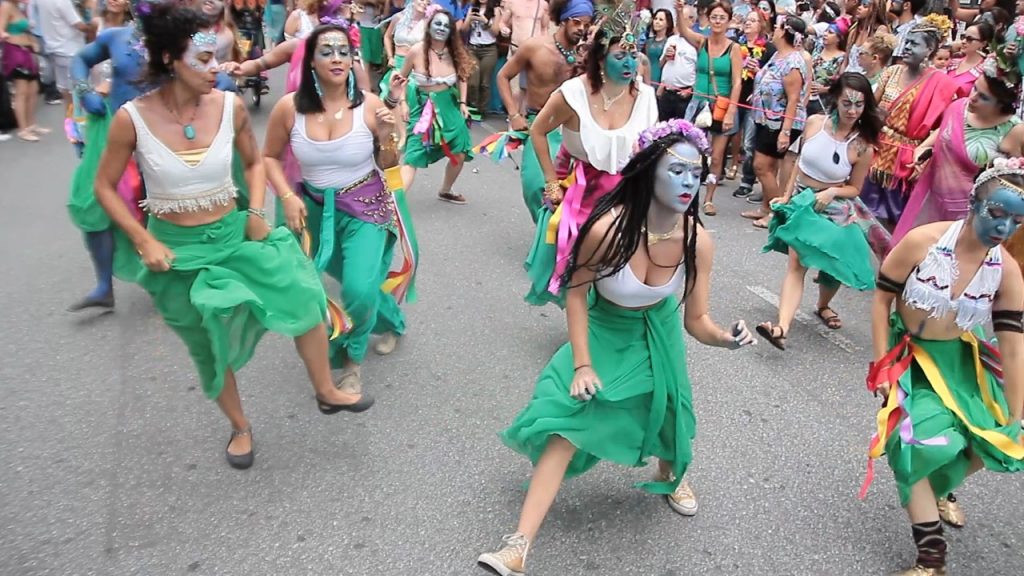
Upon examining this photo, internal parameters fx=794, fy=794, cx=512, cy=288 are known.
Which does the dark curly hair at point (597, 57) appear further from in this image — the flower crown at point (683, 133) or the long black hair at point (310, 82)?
the flower crown at point (683, 133)

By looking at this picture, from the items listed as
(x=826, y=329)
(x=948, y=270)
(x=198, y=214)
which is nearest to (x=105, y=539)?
(x=198, y=214)

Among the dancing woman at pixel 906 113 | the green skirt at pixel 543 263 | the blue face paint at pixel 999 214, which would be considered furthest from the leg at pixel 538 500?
the dancing woman at pixel 906 113

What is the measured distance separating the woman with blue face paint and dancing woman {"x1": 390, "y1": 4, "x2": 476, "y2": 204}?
14.4 ft

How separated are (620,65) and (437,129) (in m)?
2.84

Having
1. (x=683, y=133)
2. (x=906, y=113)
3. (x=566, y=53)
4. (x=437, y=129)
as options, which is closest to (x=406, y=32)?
(x=437, y=129)

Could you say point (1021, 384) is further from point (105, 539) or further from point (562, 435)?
point (105, 539)

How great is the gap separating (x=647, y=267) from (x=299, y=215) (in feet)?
5.21

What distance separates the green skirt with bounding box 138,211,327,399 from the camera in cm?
285

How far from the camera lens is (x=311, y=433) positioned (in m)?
3.54

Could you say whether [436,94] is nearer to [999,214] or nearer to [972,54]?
[972,54]

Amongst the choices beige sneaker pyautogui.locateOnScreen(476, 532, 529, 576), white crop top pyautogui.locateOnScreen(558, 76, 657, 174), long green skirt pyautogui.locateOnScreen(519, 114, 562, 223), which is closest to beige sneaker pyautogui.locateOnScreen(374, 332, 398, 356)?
long green skirt pyautogui.locateOnScreen(519, 114, 562, 223)

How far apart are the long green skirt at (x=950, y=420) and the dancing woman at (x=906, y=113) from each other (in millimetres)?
2757

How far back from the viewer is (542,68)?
17.3 feet

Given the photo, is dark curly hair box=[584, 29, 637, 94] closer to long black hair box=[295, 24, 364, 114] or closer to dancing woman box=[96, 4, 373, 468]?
long black hair box=[295, 24, 364, 114]
